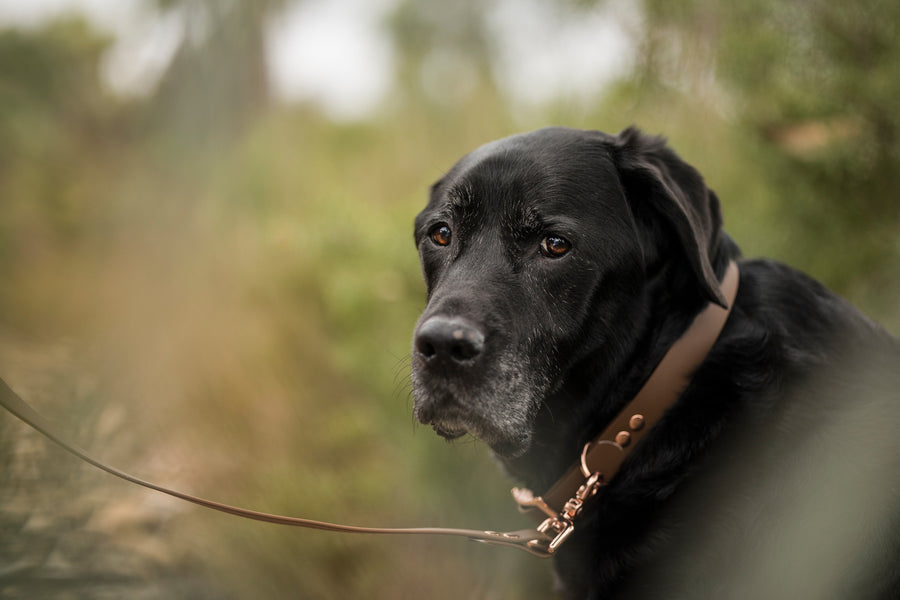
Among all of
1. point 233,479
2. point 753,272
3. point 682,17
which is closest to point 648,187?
point 753,272

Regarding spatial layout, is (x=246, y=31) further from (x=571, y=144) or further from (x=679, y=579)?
(x=679, y=579)

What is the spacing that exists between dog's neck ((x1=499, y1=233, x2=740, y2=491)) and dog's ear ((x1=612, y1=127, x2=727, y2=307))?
113mm

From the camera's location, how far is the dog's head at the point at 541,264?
190cm

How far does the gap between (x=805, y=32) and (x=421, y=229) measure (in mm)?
2632

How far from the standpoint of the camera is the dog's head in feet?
6.22

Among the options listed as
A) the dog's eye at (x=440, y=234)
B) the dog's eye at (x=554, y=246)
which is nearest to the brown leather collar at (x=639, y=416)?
the dog's eye at (x=554, y=246)

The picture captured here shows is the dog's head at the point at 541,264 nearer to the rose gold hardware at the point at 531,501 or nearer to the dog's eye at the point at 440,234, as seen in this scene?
the dog's eye at the point at 440,234

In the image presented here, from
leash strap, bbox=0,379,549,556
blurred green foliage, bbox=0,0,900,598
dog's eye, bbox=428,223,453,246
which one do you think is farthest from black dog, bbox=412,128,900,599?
blurred green foliage, bbox=0,0,900,598

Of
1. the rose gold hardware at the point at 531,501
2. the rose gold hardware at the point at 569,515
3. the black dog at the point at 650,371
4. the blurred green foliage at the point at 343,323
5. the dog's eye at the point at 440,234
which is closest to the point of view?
the black dog at the point at 650,371

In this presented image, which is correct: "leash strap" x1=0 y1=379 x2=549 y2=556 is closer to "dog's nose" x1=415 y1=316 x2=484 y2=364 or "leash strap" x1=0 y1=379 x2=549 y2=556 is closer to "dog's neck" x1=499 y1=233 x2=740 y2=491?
"dog's neck" x1=499 y1=233 x2=740 y2=491

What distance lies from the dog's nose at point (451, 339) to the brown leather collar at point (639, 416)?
1.64ft

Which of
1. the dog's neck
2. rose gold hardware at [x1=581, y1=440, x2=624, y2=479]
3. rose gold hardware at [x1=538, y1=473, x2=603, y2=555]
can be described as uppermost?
the dog's neck

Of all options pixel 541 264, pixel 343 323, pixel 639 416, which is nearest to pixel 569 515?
pixel 639 416

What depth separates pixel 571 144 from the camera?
7.27ft
